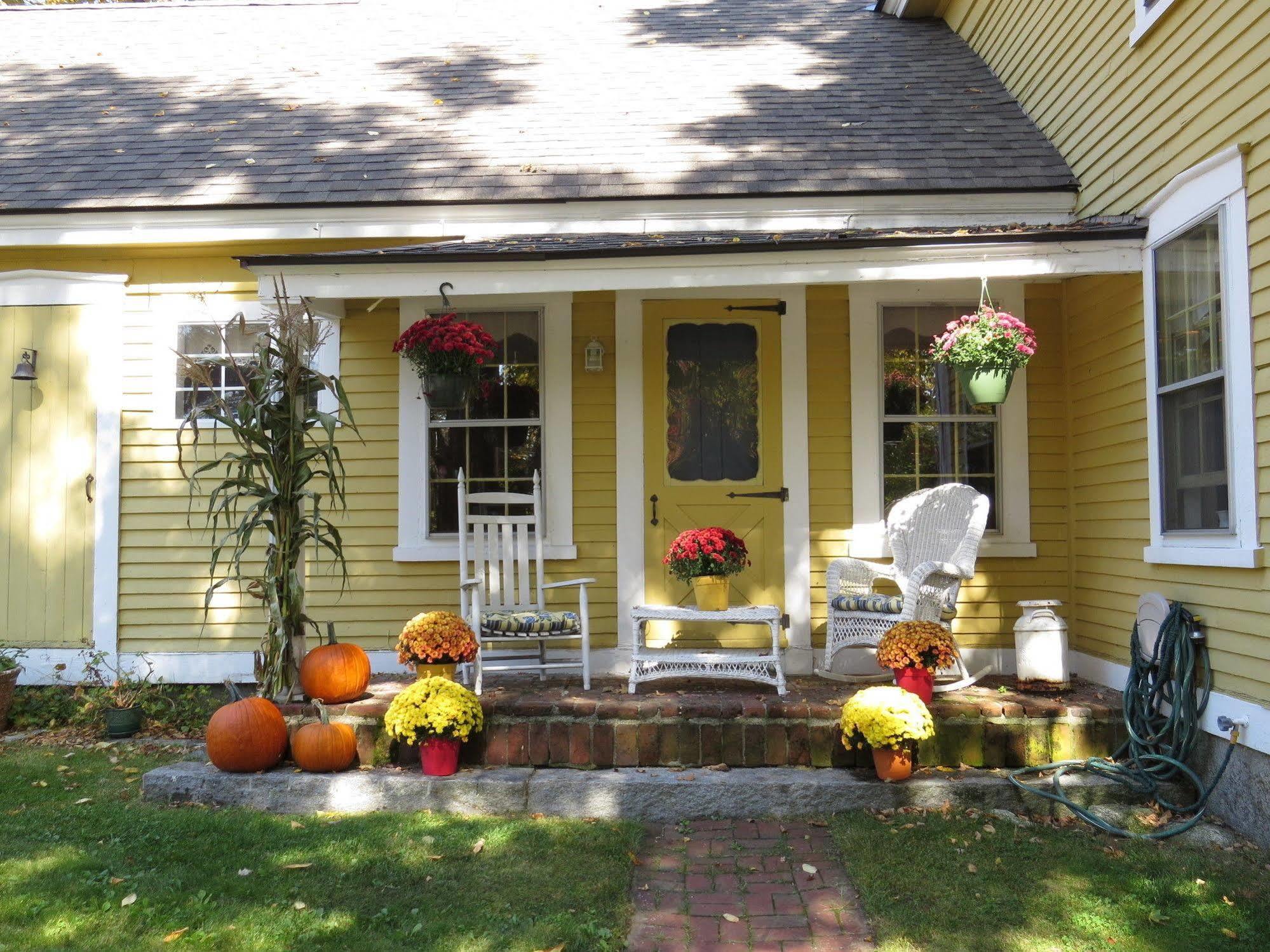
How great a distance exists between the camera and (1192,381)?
401 centimetres

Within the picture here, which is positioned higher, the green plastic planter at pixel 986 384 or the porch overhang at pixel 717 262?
the porch overhang at pixel 717 262

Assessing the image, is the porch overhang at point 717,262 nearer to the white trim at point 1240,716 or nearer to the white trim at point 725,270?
the white trim at point 725,270

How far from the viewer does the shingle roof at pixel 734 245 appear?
14.3 feet

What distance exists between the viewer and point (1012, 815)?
3.76 meters

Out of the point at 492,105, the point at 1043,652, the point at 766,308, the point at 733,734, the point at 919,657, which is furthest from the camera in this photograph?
the point at 492,105

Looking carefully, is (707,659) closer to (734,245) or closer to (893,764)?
(893,764)

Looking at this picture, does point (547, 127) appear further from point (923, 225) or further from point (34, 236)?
point (34, 236)

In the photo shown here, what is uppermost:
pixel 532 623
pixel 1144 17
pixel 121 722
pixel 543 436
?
pixel 1144 17

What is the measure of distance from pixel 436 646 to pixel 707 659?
1.22 metres

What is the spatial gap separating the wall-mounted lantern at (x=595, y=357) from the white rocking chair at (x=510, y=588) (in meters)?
0.71

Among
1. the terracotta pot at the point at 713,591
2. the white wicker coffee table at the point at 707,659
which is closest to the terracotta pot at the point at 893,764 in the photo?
the white wicker coffee table at the point at 707,659

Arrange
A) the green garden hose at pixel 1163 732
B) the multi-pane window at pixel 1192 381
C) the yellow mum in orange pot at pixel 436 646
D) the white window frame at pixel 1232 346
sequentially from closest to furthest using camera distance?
the white window frame at pixel 1232 346 < the green garden hose at pixel 1163 732 < the multi-pane window at pixel 1192 381 < the yellow mum in orange pot at pixel 436 646

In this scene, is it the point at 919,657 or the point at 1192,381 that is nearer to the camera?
the point at 1192,381

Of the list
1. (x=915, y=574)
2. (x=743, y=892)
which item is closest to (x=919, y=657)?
(x=915, y=574)
